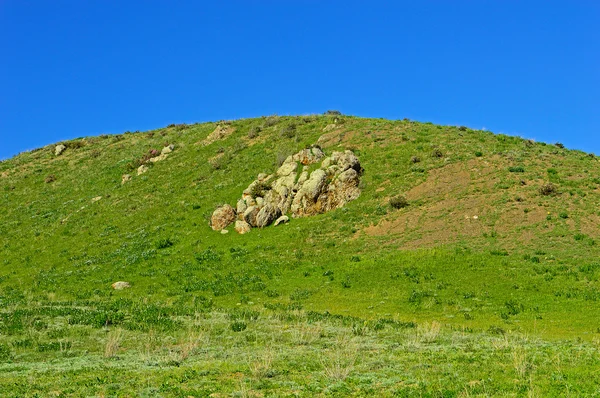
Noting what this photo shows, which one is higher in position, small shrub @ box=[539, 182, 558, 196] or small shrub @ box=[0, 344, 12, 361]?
small shrub @ box=[539, 182, 558, 196]

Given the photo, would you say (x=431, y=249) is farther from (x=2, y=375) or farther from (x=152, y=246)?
(x=2, y=375)

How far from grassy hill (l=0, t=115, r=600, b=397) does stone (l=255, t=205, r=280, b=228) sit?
980mm

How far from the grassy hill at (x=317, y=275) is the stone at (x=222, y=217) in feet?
5.38

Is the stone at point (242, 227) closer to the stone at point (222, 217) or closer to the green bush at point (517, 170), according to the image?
the stone at point (222, 217)

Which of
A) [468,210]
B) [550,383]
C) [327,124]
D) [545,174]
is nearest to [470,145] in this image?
[545,174]

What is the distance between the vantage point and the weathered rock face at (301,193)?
4662 cm

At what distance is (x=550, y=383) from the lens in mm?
12664

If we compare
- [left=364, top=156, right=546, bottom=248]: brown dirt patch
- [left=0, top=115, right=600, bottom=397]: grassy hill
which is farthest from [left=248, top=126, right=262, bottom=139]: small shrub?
[left=364, top=156, right=546, bottom=248]: brown dirt patch

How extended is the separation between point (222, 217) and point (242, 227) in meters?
2.86

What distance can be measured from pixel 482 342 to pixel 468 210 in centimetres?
2350

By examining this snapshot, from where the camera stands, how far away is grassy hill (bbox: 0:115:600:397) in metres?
15.0

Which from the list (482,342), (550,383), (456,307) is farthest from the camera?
(456,307)

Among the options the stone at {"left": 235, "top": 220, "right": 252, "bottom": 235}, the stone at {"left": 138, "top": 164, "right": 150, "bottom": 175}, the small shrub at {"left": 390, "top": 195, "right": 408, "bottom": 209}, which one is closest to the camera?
the small shrub at {"left": 390, "top": 195, "right": 408, "bottom": 209}

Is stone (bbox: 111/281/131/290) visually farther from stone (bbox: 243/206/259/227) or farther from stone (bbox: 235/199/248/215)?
stone (bbox: 235/199/248/215)
